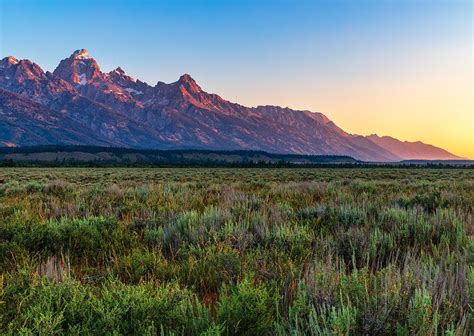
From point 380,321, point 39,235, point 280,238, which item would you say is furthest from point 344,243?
point 39,235

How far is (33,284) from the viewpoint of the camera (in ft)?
8.51

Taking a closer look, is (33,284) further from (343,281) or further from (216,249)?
(343,281)

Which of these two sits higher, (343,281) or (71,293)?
(343,281)

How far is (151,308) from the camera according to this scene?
222 centimetres

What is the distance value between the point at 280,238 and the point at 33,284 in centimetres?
270

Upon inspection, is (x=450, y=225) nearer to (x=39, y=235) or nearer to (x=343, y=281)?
(x=343, y=281)

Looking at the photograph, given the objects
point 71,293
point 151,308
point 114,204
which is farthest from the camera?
point 114,204

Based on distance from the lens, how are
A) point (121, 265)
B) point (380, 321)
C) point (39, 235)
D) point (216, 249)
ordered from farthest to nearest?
point (39, 235), point (216, 249), point (121, 265), point (380, 321)

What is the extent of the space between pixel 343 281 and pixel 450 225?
3.78 metres

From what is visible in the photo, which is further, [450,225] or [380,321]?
[450,225]

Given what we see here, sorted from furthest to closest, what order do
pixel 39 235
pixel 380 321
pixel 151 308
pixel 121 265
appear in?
pixel 39 235, pixel 121 265, pixel 151 308, pixel 380 321

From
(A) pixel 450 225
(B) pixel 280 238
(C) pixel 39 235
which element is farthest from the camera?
(A) pixel 450 225

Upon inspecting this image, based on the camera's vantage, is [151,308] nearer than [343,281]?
Yes

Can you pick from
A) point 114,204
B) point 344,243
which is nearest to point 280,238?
point 344,243
